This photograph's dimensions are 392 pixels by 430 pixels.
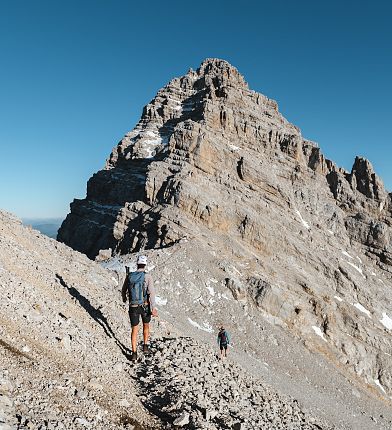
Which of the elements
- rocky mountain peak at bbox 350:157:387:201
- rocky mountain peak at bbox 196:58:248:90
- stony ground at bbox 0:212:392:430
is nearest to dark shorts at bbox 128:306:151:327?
stony ground at bbox 0:212:392:430

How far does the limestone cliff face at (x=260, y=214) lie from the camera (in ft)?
190

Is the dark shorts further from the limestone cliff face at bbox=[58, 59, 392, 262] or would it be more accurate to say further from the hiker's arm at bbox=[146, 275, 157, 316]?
the limestone cliff face at bbox=[58, 59, 392, 262]

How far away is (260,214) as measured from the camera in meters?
71.6

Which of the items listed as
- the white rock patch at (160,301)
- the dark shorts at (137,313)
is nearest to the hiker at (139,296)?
the dark shorts at (137,313)

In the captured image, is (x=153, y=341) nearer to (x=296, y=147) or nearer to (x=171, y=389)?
(x=171, y=389)

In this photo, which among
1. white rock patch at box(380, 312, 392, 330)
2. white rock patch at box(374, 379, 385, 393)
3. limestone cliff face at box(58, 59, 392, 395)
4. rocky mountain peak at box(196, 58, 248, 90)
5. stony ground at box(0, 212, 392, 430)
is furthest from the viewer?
rocky mountain peak at box(196, 58, 248, 90)

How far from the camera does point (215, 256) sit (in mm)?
55094

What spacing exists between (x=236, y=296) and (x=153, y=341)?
35.0 metres

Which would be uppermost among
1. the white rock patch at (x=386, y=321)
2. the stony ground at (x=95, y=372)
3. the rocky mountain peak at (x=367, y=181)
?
the rocky mountain peak at (x=367, y=181)

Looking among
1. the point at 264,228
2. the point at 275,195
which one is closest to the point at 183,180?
the point at 264,228

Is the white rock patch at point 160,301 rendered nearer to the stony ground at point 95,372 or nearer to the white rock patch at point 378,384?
the stony ground at point 95,372

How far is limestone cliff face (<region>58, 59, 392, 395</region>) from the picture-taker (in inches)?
2280

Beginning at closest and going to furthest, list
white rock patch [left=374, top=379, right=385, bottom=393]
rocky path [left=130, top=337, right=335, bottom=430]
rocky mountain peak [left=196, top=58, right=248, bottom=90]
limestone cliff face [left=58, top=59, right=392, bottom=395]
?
rocky path [left=130, top=337, right=335, bottom=430]
white rock patch [left=374, top=379, right=385, bottom=393]
limestone cliff face [left=58, top=59, right=392, bottom=395]
rocky mountain peak [left=196, top=58, right=248, bottom=90]

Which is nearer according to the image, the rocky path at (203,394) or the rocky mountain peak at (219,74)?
the rocky path at (203,394)
